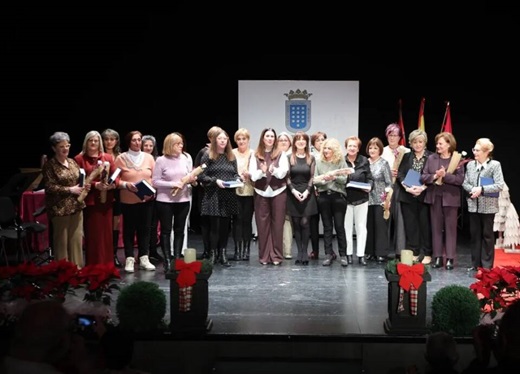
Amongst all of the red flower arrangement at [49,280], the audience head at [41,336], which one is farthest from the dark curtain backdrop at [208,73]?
the audience head at [41,336]

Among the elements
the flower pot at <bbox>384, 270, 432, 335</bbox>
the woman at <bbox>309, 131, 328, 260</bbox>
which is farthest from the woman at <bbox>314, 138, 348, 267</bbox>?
the flower pot at <bbox>384, 270, 432, 335</bbox>

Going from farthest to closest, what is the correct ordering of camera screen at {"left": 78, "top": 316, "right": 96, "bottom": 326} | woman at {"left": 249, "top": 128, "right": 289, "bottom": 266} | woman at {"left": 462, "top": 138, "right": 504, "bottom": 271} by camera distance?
woman at {"left": 249, "top": 128, "right": 289, "bottom": 266} → woman at {"left": 462, "top": 138, "right": 504, "bottom": 271} → camera screen at {"left": 78, "top": 316, "right": 96, "bottom": 326}

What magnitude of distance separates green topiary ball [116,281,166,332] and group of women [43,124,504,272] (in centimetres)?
225

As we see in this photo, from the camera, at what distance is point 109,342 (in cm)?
305

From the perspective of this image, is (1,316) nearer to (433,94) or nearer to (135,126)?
(135,126)

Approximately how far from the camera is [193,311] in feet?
17.2

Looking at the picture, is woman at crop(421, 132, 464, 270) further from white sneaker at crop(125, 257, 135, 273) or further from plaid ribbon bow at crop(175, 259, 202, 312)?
plaid ribbon bow at crop(175, 259, 202, 312)

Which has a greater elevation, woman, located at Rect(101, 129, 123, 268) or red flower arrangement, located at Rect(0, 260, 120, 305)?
woman, located at Rect(101, 129, 123, 268)

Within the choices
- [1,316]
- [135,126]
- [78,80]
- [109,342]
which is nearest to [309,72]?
[135,126]

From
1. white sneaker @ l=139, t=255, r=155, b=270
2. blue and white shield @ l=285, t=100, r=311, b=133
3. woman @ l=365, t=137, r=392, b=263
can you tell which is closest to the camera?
white sneaker @ l=139, t=255, r=155, b=270

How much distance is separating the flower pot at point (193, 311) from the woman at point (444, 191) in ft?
11.3

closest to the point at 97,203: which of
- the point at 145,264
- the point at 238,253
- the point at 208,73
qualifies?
the point at 145,264

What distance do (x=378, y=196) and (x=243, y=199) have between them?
1550 millimetres

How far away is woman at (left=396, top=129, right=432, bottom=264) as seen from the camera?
796cm
